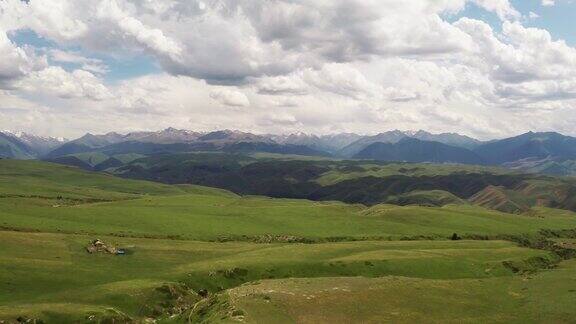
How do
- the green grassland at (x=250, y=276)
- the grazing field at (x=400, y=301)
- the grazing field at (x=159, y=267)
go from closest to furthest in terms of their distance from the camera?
the grazing field at (x=400, y=301) < the green grassland at (x=250, y=276) < the grazing field at (x=159, y=267)

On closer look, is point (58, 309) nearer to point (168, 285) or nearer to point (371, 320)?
point (168, 285)

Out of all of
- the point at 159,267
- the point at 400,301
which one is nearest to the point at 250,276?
the point at 159,267

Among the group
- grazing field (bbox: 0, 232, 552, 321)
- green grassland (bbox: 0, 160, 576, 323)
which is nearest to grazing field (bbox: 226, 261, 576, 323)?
green grassland (bbox: 0, 160, 576, 323)

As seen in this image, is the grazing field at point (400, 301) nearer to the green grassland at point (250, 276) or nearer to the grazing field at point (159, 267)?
the green grassland at point (250, 276)

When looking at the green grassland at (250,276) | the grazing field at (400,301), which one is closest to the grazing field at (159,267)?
the green grassland at (250,276)

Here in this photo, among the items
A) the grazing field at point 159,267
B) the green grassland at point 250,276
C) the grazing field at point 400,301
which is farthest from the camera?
the grazing field at point 159,267

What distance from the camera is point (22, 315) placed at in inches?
2381

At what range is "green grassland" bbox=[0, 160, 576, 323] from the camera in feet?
220

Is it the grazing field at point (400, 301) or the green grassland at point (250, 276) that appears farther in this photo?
the green grassland at point (250, 276)

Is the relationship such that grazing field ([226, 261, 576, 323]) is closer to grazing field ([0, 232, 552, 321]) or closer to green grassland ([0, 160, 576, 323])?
green grassland ([0, 160, 576, 323])

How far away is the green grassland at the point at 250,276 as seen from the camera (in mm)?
67188

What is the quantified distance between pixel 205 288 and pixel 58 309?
1070 inches

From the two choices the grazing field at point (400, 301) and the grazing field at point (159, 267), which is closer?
the grazing field at point (400, 301)

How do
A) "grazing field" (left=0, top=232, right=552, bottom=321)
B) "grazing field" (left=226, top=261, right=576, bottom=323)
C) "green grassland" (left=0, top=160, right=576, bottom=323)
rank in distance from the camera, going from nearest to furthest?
"grazing field" (left=226, top=261, right=576, bottom=323) < "green grassland" (left=0, top=160, right=576, bottom=323) < "grazing field" (left=0, top=232, right=552, bottom=321)
